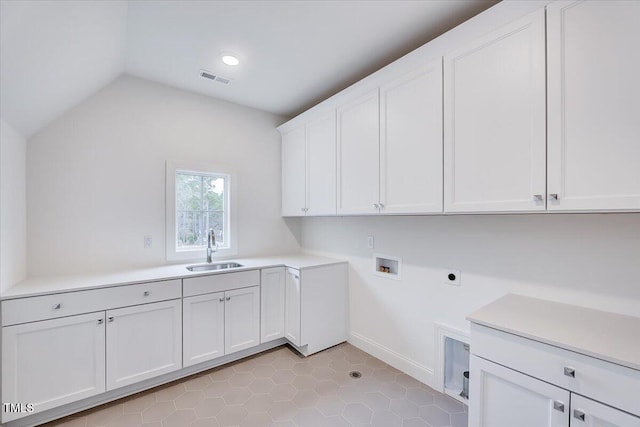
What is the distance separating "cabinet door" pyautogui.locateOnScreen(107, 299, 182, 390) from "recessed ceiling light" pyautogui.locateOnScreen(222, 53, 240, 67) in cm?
205

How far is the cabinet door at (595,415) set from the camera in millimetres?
1023

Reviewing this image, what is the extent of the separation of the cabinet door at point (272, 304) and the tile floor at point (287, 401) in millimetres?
302

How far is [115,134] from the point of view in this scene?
2506mm

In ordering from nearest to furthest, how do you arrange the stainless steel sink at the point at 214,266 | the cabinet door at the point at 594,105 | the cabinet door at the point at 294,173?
1. the cabinet door at the point at 594,105
2. the stainless steel sink at the point at 214,266
3. the cabinet door at the point at 294,173

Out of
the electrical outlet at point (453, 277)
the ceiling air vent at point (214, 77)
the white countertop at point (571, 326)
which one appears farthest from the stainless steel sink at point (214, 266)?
the white countertop at point (571, 326)

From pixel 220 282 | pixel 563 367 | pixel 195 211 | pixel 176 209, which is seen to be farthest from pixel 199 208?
pixel 563 367

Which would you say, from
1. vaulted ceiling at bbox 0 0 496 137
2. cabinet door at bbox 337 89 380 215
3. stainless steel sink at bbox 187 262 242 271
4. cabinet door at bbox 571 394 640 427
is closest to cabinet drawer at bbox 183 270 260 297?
stainless steel sink at bbox 187 262 242 271

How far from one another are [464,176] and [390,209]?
592 mm

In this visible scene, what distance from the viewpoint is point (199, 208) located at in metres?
3.04

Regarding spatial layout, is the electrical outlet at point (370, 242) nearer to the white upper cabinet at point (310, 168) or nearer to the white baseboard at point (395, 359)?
the white upper cabinet at point (310, 168)

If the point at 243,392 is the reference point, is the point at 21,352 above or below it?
above

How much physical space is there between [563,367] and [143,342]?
2596 mm

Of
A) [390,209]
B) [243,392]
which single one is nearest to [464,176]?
[390,209]

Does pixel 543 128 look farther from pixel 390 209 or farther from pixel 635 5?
pixel 390 209
